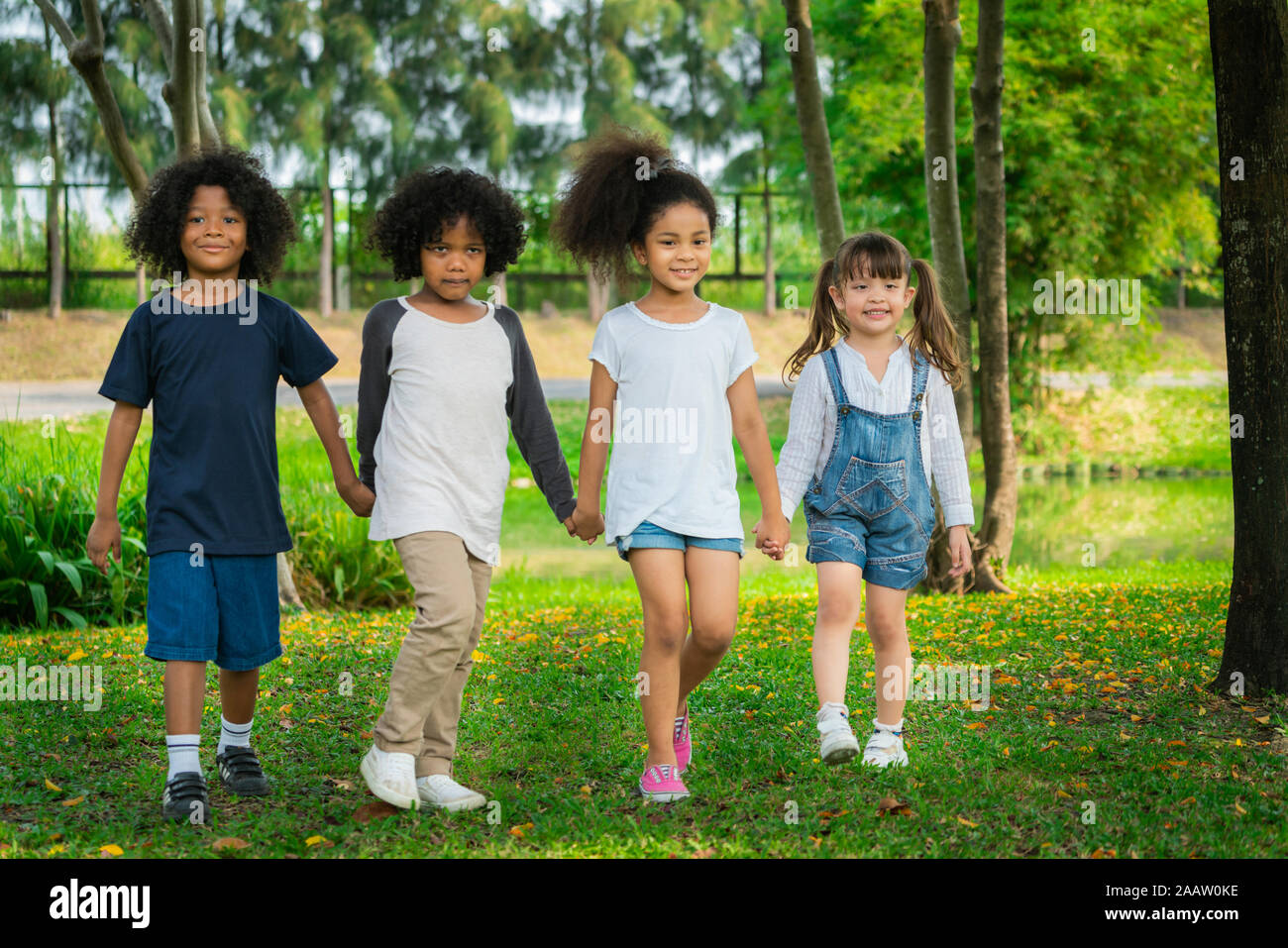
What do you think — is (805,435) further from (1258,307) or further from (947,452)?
(1258,307)

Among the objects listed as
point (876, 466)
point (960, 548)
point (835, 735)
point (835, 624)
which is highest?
point (876, 466)

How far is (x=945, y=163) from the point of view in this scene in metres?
7.90

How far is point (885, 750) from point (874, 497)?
80 cm

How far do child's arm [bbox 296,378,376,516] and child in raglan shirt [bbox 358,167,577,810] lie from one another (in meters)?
0.07

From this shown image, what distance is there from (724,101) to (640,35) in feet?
7.75

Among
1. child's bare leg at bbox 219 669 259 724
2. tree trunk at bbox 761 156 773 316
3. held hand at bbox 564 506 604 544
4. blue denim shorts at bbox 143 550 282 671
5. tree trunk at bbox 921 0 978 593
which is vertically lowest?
child's bare leg at bbox 219 669 259 724

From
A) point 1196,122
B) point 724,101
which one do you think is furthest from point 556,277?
point 1196,122

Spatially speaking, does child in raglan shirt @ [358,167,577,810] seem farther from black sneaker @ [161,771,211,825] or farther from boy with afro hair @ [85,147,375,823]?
black sneaker @ [161,771,211,825]

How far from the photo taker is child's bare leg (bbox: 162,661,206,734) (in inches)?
143

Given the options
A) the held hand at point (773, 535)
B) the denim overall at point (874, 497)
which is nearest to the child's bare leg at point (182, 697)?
the held hand at point (773, 535)

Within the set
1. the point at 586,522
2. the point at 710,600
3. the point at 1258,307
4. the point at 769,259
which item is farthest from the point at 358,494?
the point at 769,259

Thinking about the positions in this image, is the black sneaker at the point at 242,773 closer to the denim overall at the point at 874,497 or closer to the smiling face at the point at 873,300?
the denim overall at the point at 874,497

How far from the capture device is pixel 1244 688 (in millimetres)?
4766

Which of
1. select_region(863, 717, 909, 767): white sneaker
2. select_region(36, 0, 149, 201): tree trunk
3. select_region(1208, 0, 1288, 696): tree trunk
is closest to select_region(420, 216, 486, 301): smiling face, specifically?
select_region(863, 717, 909, 767): white sneaker
